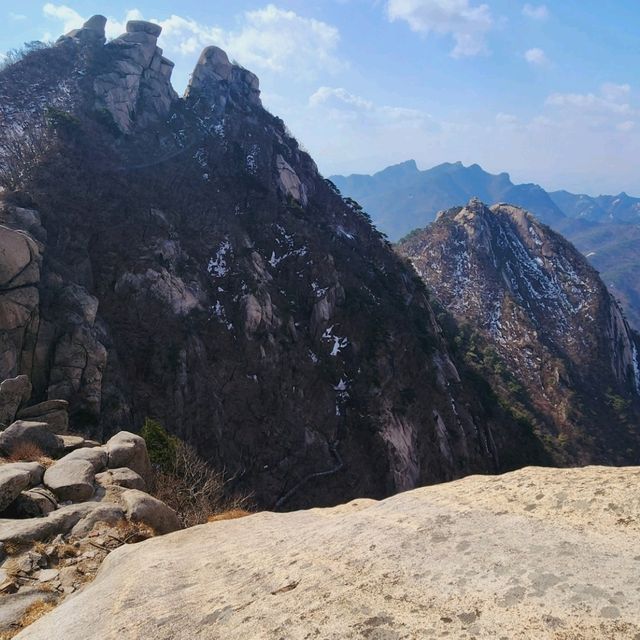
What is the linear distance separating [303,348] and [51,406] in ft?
121

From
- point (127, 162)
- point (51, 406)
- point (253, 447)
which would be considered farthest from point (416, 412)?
point (127, 162)

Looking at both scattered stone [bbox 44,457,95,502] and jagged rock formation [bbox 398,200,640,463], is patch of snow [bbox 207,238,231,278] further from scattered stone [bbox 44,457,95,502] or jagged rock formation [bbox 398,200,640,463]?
jagged rock formation [bbox 398,200,640,463]

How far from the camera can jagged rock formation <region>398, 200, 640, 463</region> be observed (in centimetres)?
8750

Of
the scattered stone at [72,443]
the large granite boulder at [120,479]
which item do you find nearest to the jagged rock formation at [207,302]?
the scattered stone at [72,443]

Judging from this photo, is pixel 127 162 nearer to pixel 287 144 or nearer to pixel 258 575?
pixel 287 144

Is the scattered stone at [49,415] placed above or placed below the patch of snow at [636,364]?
above

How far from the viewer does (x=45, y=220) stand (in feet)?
143

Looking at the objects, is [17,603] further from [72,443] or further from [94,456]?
[72,443]

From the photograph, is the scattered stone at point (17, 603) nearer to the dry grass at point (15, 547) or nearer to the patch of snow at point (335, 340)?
the dry grass at point (15, 547)

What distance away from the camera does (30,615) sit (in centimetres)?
696

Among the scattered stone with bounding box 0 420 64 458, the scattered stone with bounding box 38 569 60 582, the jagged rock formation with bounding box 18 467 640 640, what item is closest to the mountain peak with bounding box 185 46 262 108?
the scattered stone with bounding box 0 420 64 458

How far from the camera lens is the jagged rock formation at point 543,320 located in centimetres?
8750

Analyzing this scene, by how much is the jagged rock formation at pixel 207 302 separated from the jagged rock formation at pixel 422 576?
27.7 m

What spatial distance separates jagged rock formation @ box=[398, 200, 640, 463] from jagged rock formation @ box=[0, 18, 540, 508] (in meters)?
24.3
